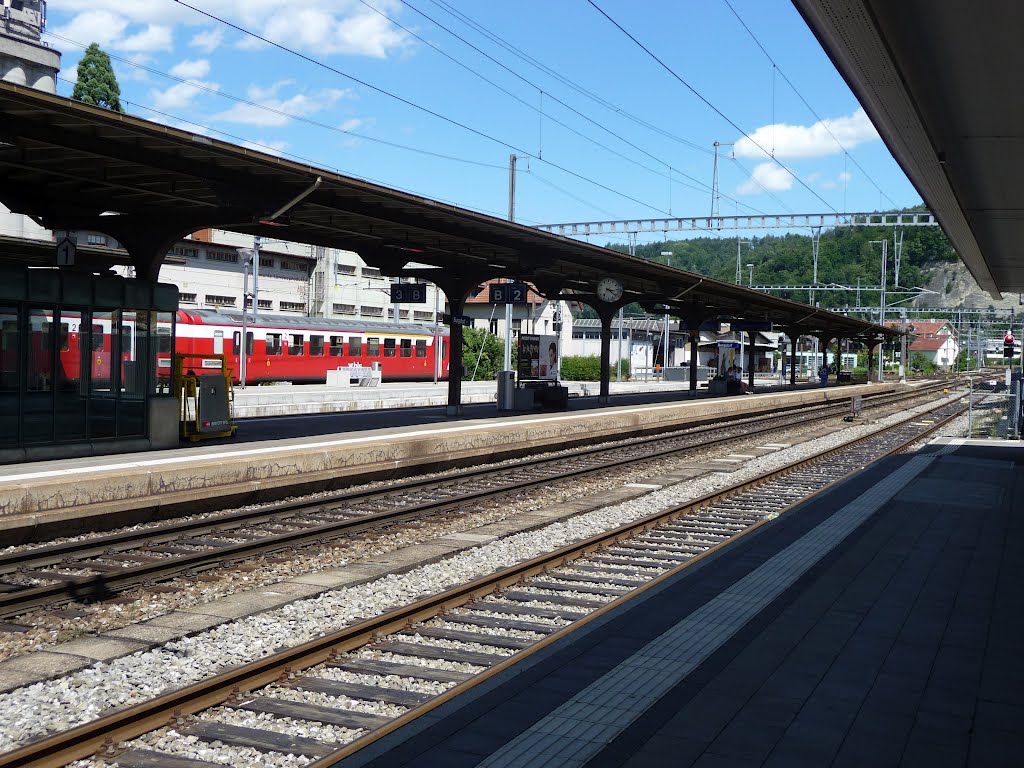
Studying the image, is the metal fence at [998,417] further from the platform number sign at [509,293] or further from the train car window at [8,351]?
the train car window at [8,351]

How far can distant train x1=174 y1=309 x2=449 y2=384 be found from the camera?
37.2 m

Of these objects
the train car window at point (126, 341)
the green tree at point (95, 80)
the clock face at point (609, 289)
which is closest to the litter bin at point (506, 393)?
the clock face at point (609, 289)

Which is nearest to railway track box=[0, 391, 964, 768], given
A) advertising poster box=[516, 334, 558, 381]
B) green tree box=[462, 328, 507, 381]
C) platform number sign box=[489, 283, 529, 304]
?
platform number sign box=[489, 283, 529, 304]

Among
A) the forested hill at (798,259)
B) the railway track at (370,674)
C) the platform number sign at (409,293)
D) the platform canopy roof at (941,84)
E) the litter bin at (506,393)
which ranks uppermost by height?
the forested hill at (798,259)

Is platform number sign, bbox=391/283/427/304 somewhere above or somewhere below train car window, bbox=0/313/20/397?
above

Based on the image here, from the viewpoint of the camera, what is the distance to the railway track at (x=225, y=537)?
8789 millimetres

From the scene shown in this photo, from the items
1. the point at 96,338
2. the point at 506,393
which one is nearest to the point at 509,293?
the point at 506,393

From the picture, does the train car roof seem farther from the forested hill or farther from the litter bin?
the forested hill

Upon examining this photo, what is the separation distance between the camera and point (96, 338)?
15.1m

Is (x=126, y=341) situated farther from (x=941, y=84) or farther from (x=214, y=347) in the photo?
(x=214, y=347)

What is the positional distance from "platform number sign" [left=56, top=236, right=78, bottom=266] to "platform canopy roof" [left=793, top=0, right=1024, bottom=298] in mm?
12334

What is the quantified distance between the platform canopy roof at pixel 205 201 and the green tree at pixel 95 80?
167ft

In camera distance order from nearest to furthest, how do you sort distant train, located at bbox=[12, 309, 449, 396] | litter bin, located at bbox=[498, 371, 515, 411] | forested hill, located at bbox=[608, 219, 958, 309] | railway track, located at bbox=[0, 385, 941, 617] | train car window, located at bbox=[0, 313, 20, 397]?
railway track, located at bbox=[0, 385, 941, 617] → train car window, located at bbox=[0, 313, 20, 397] → distant train, located at bbox=[12, 309, 449, 396] → litter bin, located at bbox=[498, 371, 515, 411] → forested hill, located at bbox=[608, 219, 958, 309]

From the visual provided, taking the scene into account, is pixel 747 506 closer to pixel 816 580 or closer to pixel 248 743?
pixel 816 580
